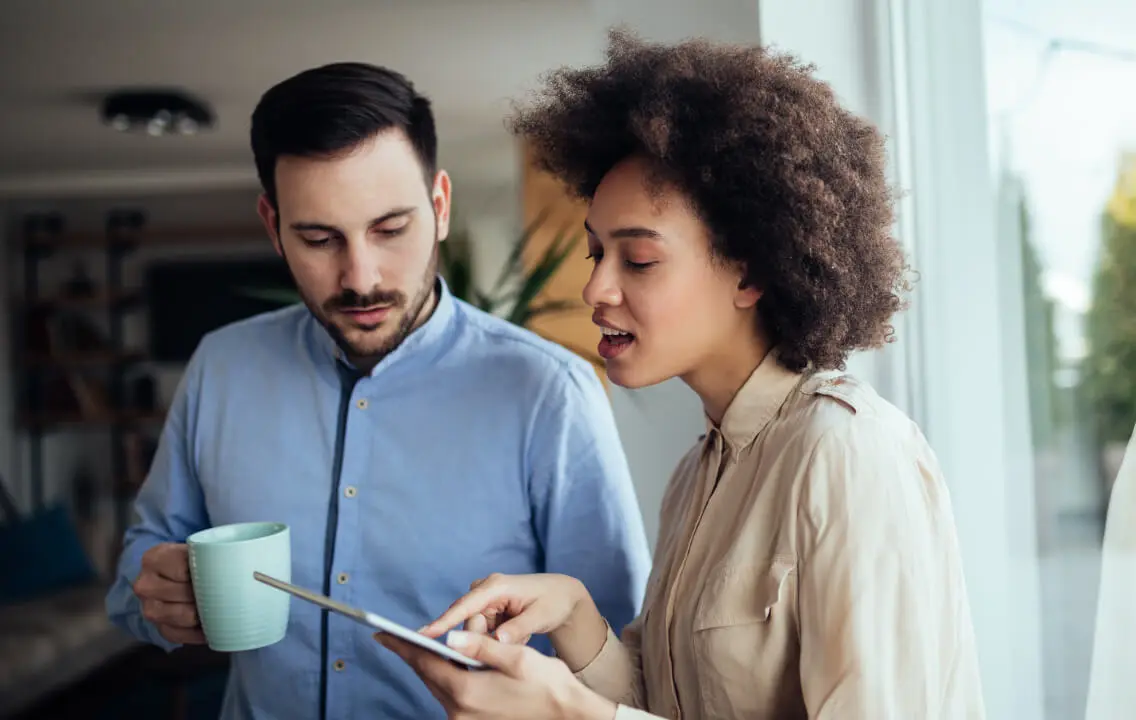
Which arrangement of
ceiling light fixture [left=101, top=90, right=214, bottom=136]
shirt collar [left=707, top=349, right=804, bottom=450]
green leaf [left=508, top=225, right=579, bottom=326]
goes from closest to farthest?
shirt collar [left=707, top=349, right=804, bottom=450], green leaf [left=508, top=225, right=579, bottom=326], ceiling light fixture [left=101, top=90, right=214, bottom=136]

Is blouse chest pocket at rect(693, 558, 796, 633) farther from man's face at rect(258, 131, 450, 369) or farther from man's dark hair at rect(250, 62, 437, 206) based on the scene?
man's dark hair at rect(250, 62, 437, 206)

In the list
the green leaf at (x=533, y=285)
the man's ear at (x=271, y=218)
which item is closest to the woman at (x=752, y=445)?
the man's ear at (x=271, y=218)

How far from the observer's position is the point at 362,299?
4.01ft

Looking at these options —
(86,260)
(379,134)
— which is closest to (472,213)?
(86,260)

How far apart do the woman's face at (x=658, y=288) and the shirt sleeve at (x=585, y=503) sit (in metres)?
0.25

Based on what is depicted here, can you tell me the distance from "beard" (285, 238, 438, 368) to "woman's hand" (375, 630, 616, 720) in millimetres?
508

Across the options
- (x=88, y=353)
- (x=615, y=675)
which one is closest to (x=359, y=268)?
(x=615, y=675)

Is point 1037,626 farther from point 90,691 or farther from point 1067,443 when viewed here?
point 90,691

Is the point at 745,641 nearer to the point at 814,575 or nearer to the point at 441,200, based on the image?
the point at 814,575

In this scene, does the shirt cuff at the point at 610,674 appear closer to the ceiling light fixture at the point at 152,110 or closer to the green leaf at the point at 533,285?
the green leaf at the point at 533,285

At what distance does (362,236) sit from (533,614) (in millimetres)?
555

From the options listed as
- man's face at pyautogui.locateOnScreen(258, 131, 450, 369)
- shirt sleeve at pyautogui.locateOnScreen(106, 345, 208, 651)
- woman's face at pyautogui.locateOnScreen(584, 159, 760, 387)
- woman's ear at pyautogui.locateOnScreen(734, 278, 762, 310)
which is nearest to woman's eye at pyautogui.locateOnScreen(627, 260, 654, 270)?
woman's face at pyautogui.locateOnScreen(584, 159, 760, 387)

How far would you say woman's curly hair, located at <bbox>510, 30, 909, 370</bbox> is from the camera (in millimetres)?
933

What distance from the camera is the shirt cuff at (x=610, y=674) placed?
106 cm
